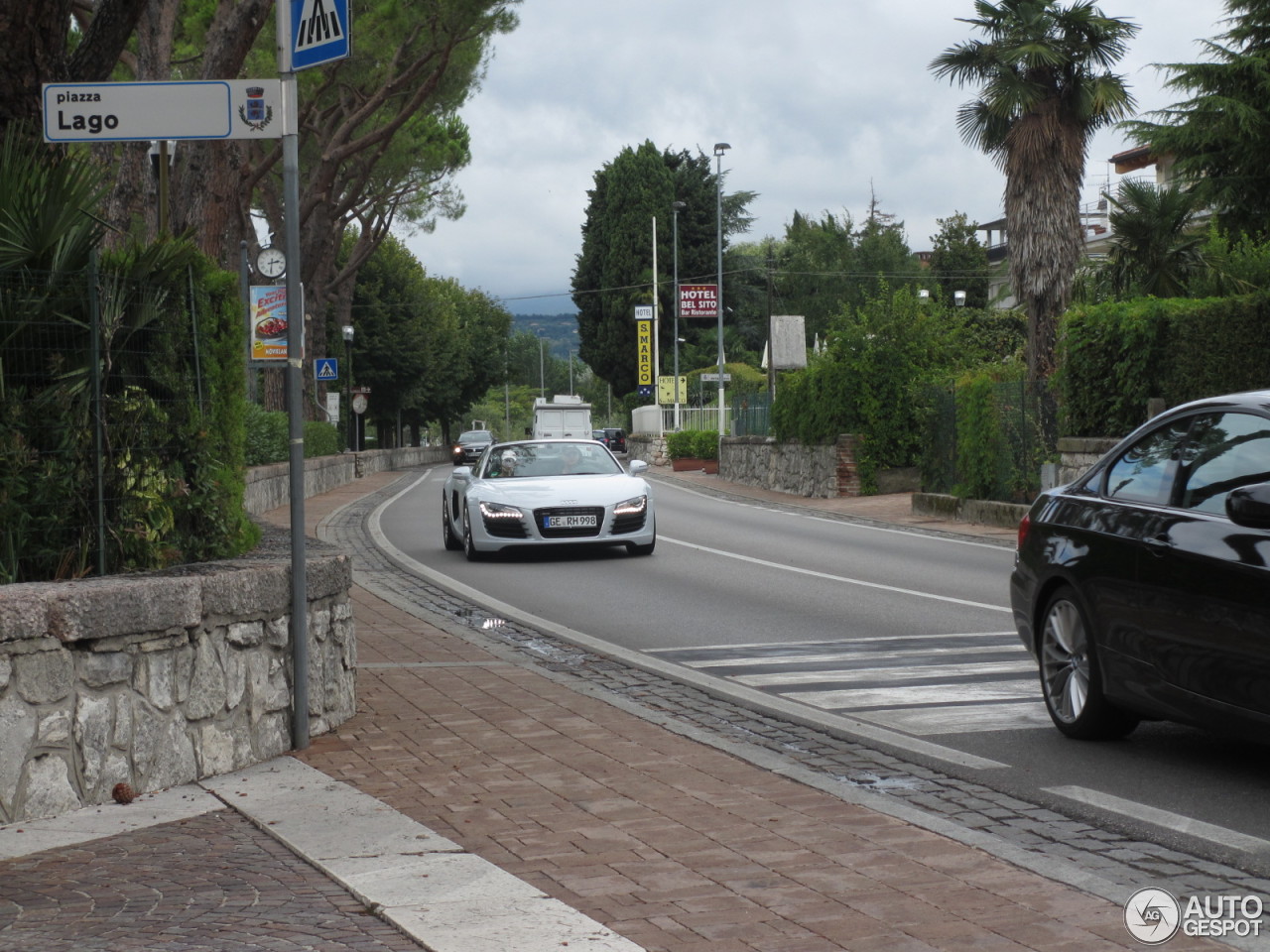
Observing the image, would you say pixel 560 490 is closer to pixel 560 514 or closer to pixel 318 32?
pixel 560 514

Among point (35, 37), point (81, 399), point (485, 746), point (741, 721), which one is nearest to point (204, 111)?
point (81, 399)

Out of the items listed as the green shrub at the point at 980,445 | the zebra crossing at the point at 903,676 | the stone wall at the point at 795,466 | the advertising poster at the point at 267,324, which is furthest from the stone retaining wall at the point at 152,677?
the stone wall at the point at 795,466

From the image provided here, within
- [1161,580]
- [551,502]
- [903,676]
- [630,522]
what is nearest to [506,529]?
[551,502]

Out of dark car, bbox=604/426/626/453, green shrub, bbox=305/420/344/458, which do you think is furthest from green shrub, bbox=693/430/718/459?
dark car, bbox=604/426/626/453

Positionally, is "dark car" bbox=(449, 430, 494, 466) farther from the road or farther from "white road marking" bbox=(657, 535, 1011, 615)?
"white road marking" bbox=(657, 535, 1011, 615)

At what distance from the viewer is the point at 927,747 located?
714 centimetres

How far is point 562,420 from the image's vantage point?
184 ft

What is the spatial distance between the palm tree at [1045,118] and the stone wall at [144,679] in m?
25.7

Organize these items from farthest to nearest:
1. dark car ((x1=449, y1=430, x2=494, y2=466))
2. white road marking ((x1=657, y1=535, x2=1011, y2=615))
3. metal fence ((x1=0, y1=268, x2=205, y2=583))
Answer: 1. dark car ((x1=449, y1=430, x2=494, y2=466))
2. white road marking ((x1=657, y1=535, x2=1011, y2=615))
3. metal fence ((x1=0, y1=268, x2=205, y2=583))

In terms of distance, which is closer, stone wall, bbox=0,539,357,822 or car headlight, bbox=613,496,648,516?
stone wall, bbox=0,539,357,822

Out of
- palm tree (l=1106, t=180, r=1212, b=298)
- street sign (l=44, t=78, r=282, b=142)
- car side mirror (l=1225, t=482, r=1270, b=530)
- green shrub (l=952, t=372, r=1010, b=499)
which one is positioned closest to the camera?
car side mirror (l=1225, t=482, r=1270, b=530)

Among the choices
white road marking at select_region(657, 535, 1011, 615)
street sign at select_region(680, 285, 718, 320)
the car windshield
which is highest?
street sign at select_region(680, 285, 718, 320)

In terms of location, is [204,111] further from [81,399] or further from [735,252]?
[735,252]

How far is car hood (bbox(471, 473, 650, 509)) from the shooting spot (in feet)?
56.5
